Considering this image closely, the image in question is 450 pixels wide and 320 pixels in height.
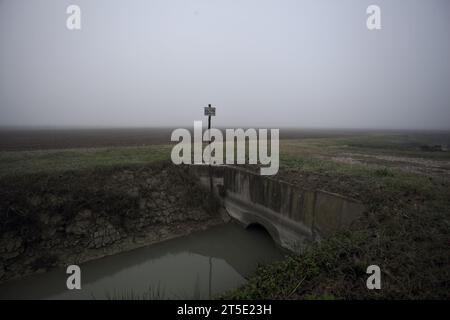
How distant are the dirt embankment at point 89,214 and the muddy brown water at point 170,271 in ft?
1.44

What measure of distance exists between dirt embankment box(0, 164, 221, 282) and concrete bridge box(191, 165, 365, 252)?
1367 millimetres

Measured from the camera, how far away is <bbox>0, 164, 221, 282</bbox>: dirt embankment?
23.5 ft

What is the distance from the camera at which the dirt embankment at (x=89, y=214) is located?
23.5 feet

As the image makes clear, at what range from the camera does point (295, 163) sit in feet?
32.1

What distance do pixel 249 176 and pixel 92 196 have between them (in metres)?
6.76

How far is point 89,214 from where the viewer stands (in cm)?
844

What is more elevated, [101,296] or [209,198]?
[209,198]

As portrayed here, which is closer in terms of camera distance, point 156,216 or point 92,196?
point 92,196

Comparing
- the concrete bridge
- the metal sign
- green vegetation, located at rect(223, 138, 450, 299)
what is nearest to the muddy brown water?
the concrete bridge

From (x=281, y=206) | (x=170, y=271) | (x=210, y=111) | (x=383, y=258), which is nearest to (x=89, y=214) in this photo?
(x=170, y=271)
